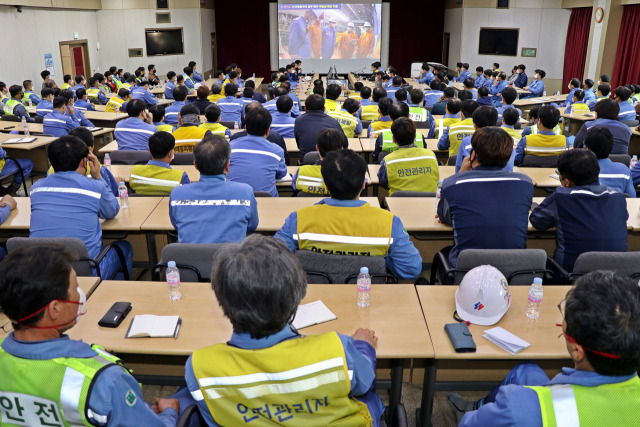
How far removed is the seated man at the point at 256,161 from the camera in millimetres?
4273

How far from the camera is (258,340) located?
57.4 inches

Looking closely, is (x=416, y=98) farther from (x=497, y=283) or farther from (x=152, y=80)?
(x=152, y=80)

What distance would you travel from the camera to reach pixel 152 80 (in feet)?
41.6

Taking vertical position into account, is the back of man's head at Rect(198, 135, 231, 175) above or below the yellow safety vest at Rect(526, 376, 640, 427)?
above

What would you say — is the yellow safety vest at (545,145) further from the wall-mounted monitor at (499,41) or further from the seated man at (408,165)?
the wall-mounted monitor at (499,41)

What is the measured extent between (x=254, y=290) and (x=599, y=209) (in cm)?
236

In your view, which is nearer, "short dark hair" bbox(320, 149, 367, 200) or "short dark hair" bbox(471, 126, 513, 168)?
"short dark hair" bbox(320, 149, 367, 200)

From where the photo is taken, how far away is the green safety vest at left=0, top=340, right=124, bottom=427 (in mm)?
1463

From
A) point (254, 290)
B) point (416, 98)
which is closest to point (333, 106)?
point (416, 98)

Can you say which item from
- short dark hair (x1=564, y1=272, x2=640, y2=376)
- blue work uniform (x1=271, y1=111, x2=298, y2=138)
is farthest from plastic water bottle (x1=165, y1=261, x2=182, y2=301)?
blue work uniform (x1=271, y1=111, x2=298, y2=138)

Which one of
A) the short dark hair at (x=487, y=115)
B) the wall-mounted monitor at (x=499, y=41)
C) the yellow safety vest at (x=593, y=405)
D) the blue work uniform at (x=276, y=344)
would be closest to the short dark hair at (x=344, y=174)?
the blue work uniform at (x=276, y=344)

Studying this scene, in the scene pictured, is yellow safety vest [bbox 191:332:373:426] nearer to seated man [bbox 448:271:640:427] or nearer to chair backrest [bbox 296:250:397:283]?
seated man [bbox 448:271:640:427]

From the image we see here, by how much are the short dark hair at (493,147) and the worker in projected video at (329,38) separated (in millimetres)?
14671

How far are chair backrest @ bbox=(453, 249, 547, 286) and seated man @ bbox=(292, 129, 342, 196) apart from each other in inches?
61.5
